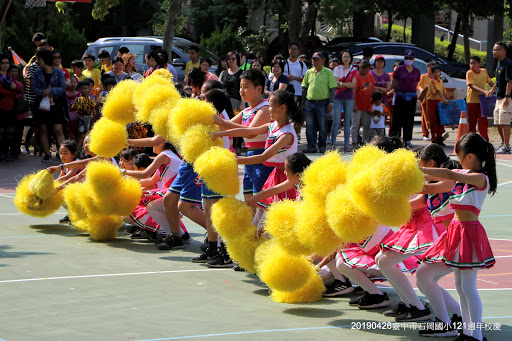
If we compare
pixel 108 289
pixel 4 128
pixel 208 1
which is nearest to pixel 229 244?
pixel 108 289

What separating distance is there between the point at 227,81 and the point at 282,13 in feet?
57.2

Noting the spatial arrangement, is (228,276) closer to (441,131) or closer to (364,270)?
(364,270)

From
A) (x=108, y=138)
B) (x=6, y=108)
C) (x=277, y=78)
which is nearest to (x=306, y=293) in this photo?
(x=108, y=138)

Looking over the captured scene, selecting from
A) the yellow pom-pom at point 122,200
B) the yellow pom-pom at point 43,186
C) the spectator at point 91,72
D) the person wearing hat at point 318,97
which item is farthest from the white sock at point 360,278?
the spectator at point 91,72

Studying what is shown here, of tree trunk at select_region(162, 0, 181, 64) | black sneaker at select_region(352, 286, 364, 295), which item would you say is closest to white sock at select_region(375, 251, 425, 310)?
black sneaker at select_region(352, 286, 364, 295)

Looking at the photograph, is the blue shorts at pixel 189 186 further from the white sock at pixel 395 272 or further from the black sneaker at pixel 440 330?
the black sneaker at pixel 440 330

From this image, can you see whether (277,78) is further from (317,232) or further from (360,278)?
(317,232)

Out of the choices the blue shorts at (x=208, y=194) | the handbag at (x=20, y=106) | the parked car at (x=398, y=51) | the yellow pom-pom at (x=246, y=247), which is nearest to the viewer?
the yellow pom-pom at (x=246, y=247)

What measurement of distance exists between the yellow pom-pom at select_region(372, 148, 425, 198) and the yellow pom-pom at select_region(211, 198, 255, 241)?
6.21 feet

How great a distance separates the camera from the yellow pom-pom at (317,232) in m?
5.69

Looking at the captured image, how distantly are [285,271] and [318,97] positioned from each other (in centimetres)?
1059

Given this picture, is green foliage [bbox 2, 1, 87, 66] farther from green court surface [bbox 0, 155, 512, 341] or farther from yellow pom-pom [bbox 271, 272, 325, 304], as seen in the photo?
yellow pom-pom [bbox 271, 272, 325, 304]

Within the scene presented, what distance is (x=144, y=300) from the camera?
6.46m

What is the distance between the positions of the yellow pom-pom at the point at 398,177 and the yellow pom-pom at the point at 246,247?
1.81 m
